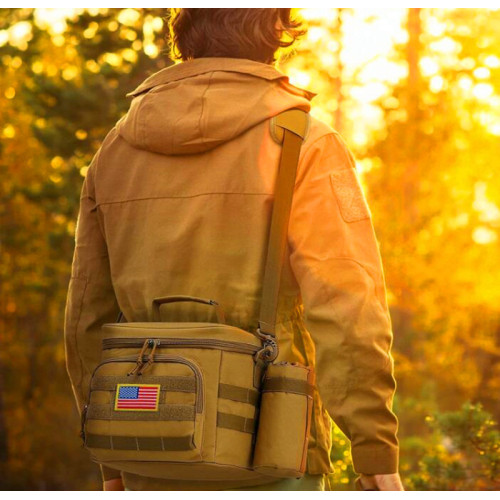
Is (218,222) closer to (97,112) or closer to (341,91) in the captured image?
(97,112)

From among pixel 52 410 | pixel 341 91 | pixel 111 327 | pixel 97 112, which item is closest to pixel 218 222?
pixel 111 327

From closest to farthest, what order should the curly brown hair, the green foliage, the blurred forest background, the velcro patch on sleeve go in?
1. the velcro patch on sleeve
2. the curly brown hair
3. the green foliage
4. the blurred forest background

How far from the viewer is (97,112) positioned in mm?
10133

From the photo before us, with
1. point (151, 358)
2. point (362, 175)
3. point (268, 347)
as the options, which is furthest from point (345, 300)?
point (362, 175)

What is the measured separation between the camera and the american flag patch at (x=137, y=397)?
5.73ft

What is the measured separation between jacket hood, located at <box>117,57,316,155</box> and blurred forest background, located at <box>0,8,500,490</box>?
8149 mm

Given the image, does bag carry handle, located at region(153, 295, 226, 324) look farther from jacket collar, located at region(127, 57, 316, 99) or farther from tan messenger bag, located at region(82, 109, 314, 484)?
jacket collar, located at region(127, 57, 316, 99)

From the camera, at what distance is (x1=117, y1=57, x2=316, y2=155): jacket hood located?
1.81 metres

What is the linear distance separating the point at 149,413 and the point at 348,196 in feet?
1.97

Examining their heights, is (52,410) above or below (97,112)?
below

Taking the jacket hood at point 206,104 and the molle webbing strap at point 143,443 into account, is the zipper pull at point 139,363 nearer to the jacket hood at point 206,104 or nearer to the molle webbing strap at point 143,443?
the molle webbing strap at point 143,443

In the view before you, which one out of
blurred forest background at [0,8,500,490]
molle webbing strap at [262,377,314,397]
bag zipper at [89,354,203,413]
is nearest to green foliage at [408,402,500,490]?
molle webbing strap at [262,377,314,397]
